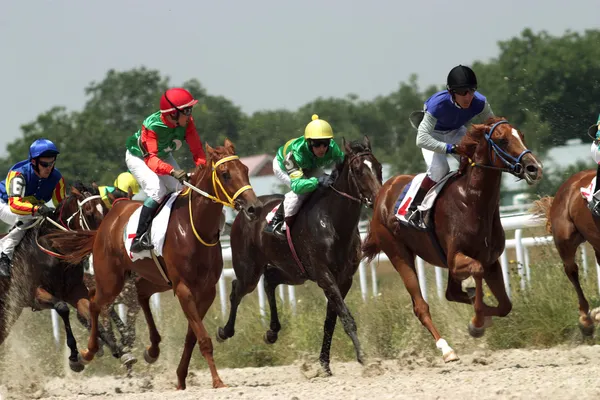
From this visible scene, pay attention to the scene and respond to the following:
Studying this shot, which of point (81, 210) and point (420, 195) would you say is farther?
point (81, 210)

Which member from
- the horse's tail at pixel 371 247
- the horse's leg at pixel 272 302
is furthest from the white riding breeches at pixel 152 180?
the horse's tail at pixel 371 247

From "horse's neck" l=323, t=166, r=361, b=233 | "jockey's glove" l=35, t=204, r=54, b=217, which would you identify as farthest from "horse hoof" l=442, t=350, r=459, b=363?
"jockey's glove" l=35, t=204, r=54, b=217

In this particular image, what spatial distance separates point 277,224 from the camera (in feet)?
30.0

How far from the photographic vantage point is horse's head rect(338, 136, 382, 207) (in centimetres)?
842

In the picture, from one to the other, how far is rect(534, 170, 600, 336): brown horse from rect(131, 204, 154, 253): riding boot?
344cm

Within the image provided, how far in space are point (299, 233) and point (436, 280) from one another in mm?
1857

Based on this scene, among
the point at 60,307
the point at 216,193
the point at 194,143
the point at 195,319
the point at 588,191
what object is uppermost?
the point at 194,143

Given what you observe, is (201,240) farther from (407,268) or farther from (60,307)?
(60,307)

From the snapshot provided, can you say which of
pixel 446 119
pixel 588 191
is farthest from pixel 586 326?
pixel 446 119

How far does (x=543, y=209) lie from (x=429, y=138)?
2.17 metres

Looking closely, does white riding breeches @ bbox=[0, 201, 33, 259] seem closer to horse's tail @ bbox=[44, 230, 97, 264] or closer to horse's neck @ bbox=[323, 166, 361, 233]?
horse's tail @ bbox=[44, 230, 97, 264]

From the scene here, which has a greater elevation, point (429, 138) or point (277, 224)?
point (429, 138)

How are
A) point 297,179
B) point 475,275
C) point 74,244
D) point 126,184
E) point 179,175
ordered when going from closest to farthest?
1. point 475,275
2. point 179,175
3. point 297,179
4. point 74,244
5. point 126,184

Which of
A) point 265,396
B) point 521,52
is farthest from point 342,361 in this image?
point 521,52
